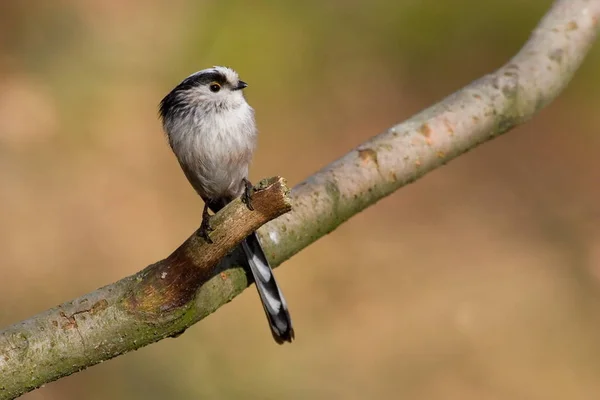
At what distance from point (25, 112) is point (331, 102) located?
2698mm

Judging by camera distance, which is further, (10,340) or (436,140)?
(436,140)

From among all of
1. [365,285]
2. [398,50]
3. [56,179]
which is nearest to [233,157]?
[365,285]

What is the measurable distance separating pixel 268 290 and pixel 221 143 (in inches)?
28.0

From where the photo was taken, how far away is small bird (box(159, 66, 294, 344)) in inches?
137

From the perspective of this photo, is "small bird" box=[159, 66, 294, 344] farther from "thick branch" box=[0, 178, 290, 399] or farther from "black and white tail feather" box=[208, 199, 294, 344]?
"thick branch" box=[0, 178, 290, 399]

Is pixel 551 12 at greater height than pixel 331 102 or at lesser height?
lesser

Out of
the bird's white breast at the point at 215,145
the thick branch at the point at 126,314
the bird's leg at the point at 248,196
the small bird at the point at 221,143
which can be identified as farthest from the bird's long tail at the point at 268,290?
the bird's leg at the point at 248,196

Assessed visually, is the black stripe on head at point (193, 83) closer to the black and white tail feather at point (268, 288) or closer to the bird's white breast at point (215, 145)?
the bird's white breast at point (215, 145)

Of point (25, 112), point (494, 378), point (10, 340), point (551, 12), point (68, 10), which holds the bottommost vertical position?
point (494, 378)

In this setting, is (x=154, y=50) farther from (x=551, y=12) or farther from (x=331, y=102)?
(x=551, y=12)

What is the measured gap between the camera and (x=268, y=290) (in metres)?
3.49

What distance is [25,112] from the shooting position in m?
6.55

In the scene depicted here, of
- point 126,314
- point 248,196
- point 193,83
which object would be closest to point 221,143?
point 193,83

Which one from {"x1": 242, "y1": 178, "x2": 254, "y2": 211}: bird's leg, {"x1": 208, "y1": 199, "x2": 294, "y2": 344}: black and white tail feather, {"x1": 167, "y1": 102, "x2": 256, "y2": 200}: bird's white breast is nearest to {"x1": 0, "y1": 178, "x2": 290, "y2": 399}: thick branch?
{"x1": 242, "y1": 178, "x2": 254, "y2": 211}: bird's leg
